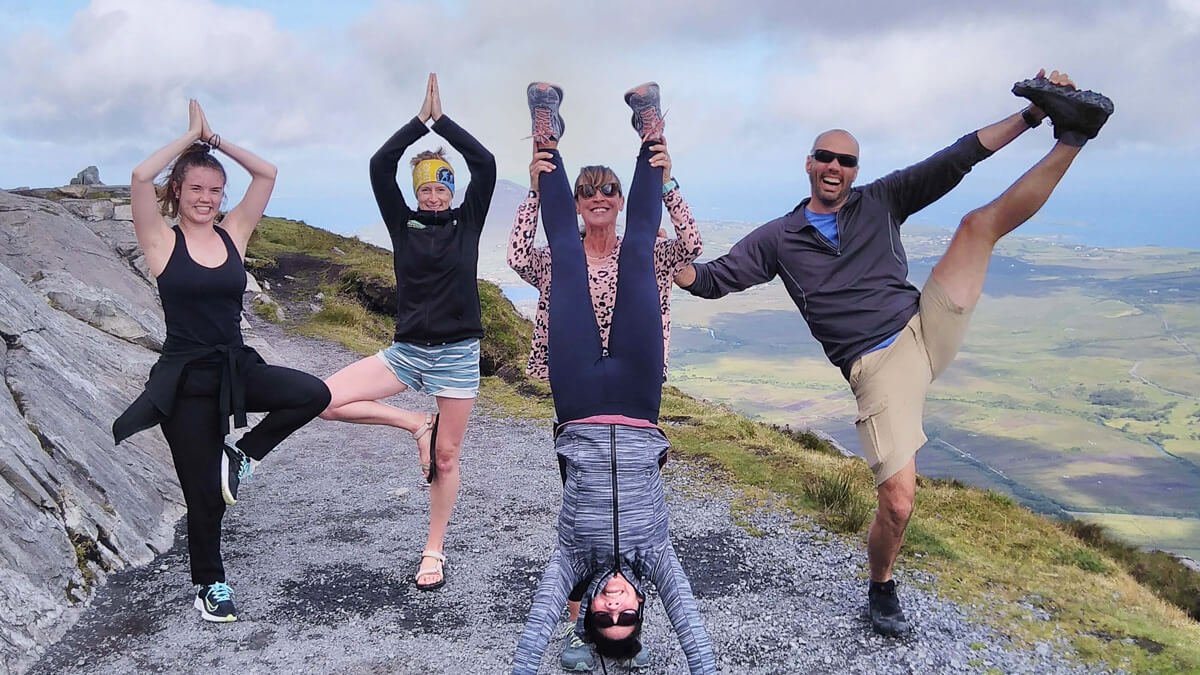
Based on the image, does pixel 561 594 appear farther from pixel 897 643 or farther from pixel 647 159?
pixel 897 643

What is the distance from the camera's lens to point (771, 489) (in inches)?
326

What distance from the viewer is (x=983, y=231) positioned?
4.74 meters

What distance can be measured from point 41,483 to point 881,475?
5.73 meters

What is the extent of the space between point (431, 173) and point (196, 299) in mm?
1643

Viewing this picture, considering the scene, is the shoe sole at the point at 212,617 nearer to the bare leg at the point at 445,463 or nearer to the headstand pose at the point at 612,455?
the bare leg at the point at 445,463

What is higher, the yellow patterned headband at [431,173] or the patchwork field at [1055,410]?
the yellow patterned headband at [431,173]

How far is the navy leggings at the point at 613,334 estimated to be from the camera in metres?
3.81

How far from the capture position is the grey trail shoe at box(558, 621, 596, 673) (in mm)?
4703

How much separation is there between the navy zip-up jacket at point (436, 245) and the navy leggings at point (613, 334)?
1293 mm

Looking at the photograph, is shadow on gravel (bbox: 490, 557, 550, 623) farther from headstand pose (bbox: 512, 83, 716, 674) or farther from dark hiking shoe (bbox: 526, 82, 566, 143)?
dark hiking shoe (bbox: 526, 82, 566, 143)

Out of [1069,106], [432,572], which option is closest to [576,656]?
[432,572]

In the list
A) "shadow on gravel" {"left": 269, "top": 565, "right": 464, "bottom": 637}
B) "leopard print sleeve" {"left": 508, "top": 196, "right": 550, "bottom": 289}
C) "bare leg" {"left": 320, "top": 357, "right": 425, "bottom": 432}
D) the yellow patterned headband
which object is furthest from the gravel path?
the yellow patterned headband

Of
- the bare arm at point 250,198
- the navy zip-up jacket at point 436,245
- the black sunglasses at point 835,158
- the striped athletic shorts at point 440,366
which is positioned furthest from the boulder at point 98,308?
the black sunglasses at point 835,158

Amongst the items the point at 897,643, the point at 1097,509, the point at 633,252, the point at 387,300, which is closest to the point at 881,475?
the point at 897,643
